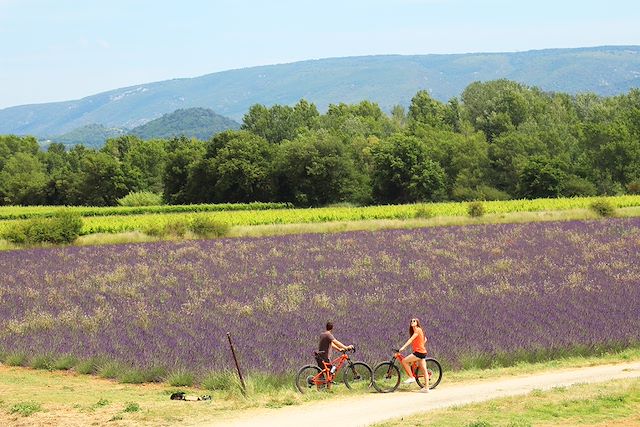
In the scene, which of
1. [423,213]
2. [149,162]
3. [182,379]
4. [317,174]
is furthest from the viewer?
[149,162]

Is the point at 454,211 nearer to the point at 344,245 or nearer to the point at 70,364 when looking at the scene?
the point at 344,245

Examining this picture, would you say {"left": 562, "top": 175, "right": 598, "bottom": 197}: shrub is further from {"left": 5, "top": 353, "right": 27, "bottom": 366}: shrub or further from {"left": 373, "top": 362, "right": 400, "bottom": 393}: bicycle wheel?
{"left": 373, "top": 362, "right": 400, "bottom": 393}: bicycle wheel

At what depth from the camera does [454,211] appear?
65438mm

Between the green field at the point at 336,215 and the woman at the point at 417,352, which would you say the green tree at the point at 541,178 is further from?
the woman at the point at 417,352

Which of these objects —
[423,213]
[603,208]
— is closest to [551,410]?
[423,213]

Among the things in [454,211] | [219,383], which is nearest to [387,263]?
[219,383]

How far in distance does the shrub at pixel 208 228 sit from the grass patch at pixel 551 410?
3890cm

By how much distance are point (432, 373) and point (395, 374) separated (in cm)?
98

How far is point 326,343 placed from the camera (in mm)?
16922

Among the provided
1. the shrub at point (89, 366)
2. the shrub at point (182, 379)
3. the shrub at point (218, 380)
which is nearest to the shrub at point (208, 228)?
the shrub at point (89, 366)

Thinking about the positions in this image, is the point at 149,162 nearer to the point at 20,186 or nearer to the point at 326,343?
the point at 20,186

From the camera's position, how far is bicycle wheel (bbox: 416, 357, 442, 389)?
17.0 meters

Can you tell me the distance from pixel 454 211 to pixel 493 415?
52.1 metres

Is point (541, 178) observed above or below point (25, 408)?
below
